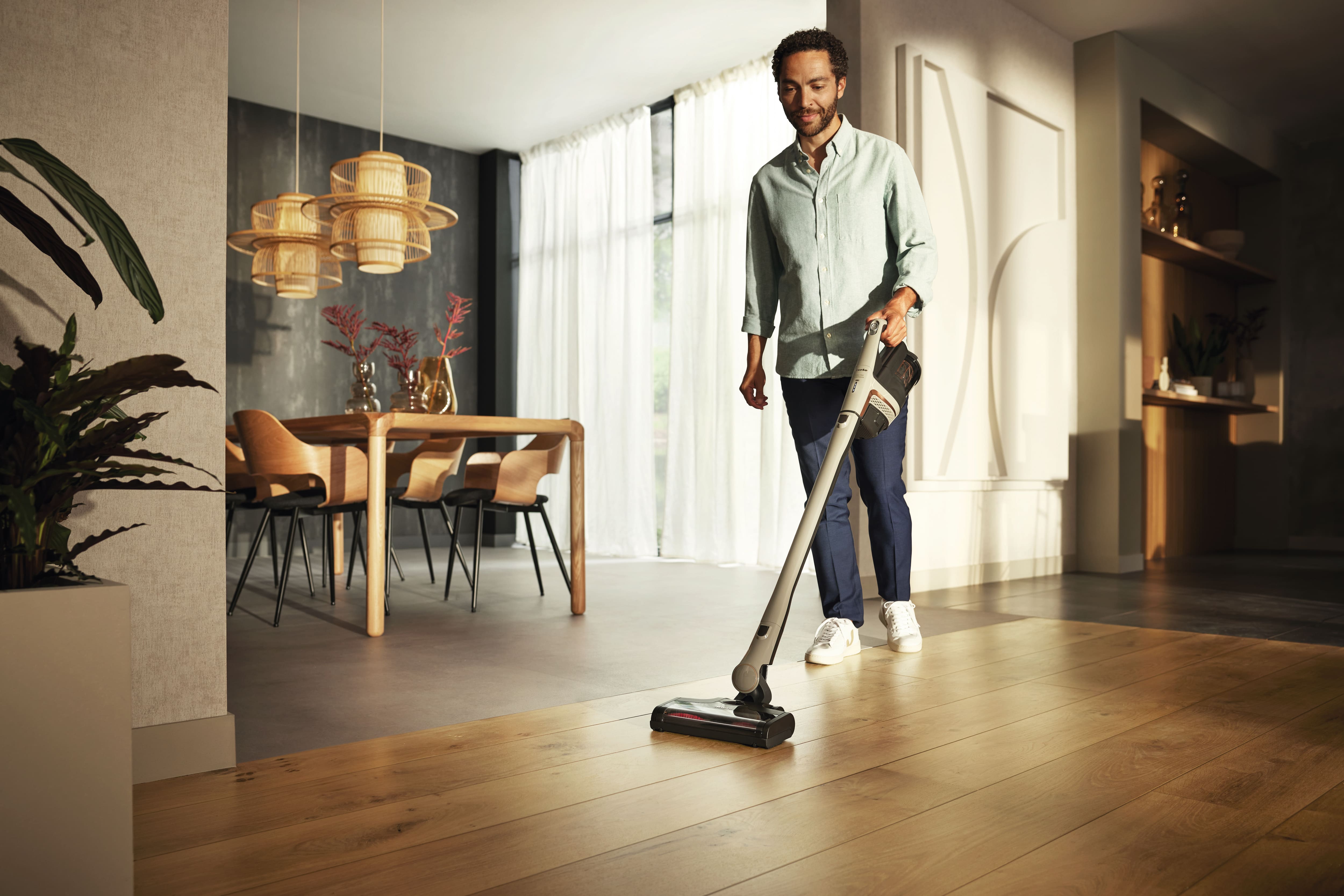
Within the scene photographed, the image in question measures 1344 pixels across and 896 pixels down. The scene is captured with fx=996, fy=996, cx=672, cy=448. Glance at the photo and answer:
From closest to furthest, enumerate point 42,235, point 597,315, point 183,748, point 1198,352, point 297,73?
point 42,235
point 183,748
point 297,73
point 1198,352
point 597,315

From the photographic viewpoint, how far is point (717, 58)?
5348 millimetres

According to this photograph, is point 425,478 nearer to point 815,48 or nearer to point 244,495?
point 244,495

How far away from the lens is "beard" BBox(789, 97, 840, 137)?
223cm

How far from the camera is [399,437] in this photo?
3375mm

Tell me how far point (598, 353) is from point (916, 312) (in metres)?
4.19

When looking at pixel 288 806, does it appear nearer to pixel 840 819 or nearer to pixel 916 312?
pixel 840 819

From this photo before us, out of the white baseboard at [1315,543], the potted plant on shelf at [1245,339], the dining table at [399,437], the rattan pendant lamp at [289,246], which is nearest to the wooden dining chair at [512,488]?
the dining table at [399,437]

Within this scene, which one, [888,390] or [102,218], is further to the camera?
[888,390]

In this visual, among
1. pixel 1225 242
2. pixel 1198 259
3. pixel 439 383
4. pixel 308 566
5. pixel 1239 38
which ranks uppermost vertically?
pixel 1239 38

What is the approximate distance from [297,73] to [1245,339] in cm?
594

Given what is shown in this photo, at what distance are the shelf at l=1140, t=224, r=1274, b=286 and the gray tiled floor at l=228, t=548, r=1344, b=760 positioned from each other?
1710 millimetres

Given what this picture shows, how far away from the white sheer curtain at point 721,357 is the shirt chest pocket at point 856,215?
2.58 metres

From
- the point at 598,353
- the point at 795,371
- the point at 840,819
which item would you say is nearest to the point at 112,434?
the point at 840,819

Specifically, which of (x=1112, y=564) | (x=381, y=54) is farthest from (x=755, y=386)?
(x=381, y=54)
